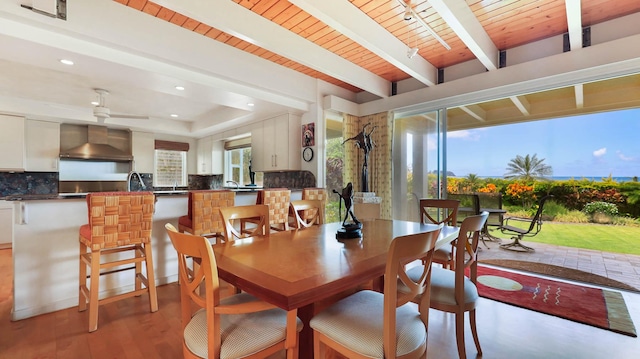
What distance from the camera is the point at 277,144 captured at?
4.58 m

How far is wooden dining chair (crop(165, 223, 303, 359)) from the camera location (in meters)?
0.98

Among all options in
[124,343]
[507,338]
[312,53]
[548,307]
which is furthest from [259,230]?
[548,307]

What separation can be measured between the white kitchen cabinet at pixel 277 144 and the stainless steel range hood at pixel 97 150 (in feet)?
9.42

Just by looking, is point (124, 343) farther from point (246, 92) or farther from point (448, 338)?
point (246, 92)

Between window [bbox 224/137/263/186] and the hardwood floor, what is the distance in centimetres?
378

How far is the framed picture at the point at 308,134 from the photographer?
13.6 ft

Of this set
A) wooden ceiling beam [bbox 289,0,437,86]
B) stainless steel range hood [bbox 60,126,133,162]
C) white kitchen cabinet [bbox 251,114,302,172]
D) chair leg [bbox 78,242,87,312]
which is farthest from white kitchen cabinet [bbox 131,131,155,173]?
wooden ceiling beam [bbox 289,0,437,86]

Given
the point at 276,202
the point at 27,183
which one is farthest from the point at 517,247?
the point at 27,183

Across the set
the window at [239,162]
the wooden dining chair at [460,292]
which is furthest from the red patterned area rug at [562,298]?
the window at [239,162]

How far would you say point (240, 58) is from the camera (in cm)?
324

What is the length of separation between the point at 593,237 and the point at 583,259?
1.99 m

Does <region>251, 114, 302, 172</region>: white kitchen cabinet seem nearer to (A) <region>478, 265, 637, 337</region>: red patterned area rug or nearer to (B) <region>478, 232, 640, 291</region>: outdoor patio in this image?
(A) <region>478, 265, 637, 337</region>: red patterned area rug

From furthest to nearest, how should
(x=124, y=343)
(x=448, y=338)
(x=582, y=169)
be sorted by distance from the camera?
1. (x=582, y=169)
2. (x=448, y=338)
3. (x=124, y=343)

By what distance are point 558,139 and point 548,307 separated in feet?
17.2
